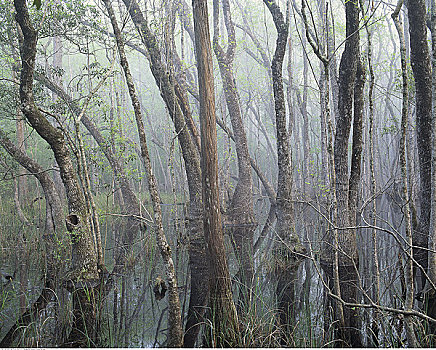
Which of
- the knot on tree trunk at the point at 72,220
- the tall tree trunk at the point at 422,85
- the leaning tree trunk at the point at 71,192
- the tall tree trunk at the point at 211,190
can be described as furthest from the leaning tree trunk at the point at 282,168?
the knot on tree trunk at the point at 72,220

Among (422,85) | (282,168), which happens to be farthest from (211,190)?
(422,85)

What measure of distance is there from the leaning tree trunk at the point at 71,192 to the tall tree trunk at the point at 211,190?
190cm

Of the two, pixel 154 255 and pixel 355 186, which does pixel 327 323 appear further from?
pixel 154 255

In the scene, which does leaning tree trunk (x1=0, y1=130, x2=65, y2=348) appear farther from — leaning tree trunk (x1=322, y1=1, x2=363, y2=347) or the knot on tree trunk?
leaning tree trunk (x1=322, y1=1, x2=363, y2=347)

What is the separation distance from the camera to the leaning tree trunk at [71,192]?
17.2ft

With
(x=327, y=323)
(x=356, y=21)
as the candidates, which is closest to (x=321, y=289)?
(x=327, y=323)

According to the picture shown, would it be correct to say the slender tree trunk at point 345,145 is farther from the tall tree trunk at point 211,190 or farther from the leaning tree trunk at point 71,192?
the leaning tree trunk at point 71,192

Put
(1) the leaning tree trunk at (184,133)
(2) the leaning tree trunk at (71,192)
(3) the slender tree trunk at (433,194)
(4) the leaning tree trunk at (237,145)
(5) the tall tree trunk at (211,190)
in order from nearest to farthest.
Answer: (3) the slender tree trunk at (433,194) → (5) the tall tree trunk at (211,190) → (2) the leaning tree trunk at (71,192) → (1) the leaning tree trunk at (184,133) → (4) the leaning tree trunk at (237,145)

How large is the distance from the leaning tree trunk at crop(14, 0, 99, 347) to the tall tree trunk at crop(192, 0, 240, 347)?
6.25 feet

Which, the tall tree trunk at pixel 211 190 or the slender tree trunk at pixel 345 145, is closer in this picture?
the tall tree trunk at pixel 211 190

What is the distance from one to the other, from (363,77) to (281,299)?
3808 millimetres

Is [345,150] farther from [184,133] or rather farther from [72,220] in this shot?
[72,220]

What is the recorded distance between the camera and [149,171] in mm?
4375

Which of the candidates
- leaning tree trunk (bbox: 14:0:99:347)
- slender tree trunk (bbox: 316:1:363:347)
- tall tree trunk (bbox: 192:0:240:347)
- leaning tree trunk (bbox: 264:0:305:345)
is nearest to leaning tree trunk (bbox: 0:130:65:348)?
leaning tree trunk (bbox: 14:0:99:347)
